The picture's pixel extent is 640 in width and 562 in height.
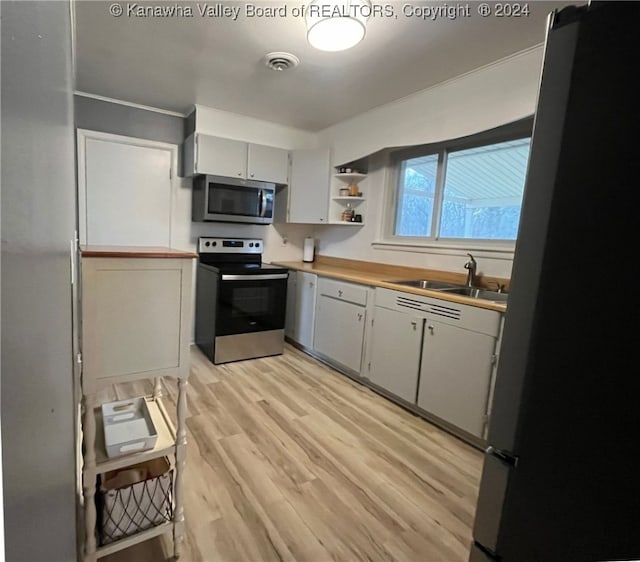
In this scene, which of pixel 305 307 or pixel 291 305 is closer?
pixel 305 307

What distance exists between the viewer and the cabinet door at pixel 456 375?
2.07 meters

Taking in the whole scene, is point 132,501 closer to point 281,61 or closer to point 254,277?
point 254,277

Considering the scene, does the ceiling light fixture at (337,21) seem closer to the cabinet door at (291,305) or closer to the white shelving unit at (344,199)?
the white shelving unit at (344,199)

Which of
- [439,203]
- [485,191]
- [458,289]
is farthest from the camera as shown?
[439,203]

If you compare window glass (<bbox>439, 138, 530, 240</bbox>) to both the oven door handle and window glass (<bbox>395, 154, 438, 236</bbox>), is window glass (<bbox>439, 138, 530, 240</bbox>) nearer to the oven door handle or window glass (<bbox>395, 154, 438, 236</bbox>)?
window glass (<bbox>395, 154, 438, 236</bbox>)

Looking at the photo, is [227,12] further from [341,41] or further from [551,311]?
[551,311]

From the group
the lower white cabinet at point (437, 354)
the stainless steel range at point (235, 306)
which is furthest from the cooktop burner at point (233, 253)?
the lower white cabinet at point (437, 354)

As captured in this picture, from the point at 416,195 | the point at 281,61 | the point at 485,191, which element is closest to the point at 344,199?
the point at 416,195

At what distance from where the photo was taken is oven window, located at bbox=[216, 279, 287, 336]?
3180 millimetres

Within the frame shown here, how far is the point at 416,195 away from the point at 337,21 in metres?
1.81

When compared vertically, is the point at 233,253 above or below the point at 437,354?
above

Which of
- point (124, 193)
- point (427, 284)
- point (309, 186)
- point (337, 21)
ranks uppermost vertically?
point (337, 21)

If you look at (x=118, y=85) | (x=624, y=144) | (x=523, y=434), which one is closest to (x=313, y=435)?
(x=523, y=434)

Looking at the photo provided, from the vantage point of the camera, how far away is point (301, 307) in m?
3.59
